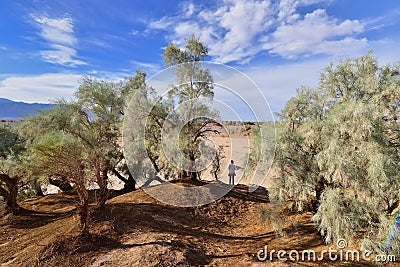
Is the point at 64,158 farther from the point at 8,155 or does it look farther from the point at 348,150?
the point at 348,150

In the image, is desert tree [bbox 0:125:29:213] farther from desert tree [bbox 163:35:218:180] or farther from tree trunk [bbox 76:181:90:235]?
desert tree [bbox 163:35:218:180]

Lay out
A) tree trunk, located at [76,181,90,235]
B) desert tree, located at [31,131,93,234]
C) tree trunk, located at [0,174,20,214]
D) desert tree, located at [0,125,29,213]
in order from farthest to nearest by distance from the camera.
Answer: tree trunk, located at [0,174,20,214]
desert tree, located at [0,125,29,213]
tree trunk, located at [76,181,90,235]
desert tree, located at [31,131,93,234]

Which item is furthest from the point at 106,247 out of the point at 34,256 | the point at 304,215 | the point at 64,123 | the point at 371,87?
the point at 371,87

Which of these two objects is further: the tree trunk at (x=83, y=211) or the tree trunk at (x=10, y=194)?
the tree trunk at (x=10, y=194)

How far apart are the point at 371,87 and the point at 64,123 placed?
9127mm

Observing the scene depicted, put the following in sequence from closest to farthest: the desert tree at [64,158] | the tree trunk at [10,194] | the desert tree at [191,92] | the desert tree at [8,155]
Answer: the desert tree at [64,158] < the desert tree at [8,155] < the tree trunk at [10,194] < the desert tree at [191,92]

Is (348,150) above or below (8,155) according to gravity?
above

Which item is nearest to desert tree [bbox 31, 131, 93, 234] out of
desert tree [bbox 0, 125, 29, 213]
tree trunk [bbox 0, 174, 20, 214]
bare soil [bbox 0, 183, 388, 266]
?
bare soil [bbox 0, 183, 388, 266]

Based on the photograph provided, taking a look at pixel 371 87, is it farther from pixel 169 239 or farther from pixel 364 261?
pixel 169 239

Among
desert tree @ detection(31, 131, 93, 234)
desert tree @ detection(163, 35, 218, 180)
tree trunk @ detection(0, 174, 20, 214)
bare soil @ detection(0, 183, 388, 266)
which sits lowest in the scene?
bare soil @ detection(0, 183, 388, 266)

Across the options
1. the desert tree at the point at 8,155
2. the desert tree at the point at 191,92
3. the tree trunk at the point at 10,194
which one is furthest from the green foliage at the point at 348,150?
the tree trunk at the point at 10,194

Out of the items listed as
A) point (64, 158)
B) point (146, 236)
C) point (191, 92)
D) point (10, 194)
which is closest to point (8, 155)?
point (10, 194)

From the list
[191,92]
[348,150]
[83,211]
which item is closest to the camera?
[348,150]

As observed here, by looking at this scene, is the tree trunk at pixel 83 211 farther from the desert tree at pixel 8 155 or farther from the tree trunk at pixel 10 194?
the tree trunk at pixel 10 194
